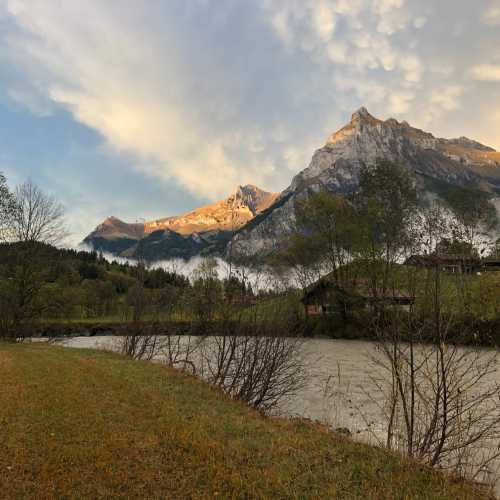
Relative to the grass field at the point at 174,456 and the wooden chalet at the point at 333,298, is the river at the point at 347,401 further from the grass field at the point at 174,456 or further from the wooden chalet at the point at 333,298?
the wooden chalet at the point at 333,298

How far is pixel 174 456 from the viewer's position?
6133 mm

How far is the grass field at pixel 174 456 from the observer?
5137mm

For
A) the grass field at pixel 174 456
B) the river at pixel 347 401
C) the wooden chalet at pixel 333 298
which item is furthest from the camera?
the wooden chalet at pixel 333 298

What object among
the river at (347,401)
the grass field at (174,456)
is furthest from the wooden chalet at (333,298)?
the grass field at (174,456)

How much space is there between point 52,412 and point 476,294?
92.4 ft

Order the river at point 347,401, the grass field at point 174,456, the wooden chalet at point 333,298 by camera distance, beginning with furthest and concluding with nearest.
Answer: the wooden chalet at point 333,298, the river at point 347,401, the grass field at point 174,456

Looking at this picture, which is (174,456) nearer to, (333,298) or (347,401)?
(347,401)

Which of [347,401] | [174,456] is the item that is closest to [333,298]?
[347,401]

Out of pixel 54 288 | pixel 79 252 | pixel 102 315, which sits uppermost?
pixel 79 252

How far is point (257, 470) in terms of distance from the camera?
5.78 metres

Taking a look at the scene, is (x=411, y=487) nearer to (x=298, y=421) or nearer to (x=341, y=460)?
(x=341, y=460)

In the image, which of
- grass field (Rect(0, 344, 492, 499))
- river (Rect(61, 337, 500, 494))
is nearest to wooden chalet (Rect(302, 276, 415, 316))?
river (Rect(61, 337, 500, 494))

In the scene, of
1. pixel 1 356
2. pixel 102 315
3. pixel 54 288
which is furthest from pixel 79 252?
pixel 1 356

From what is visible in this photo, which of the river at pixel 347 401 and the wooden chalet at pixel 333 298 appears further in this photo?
the wooden chalet at pixel 333 298
